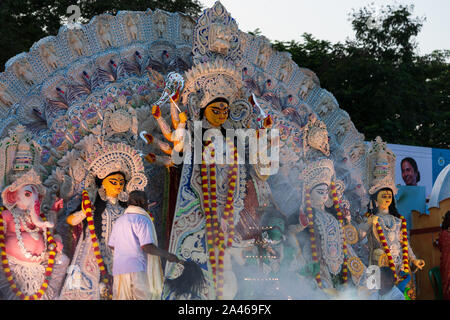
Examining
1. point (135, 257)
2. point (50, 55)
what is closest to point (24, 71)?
point (50, 55)

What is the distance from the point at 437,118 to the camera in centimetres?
1684

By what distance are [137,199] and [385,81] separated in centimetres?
997

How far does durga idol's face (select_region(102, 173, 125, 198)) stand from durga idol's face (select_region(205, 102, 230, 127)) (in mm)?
1231

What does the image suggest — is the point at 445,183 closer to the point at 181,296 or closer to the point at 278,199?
the point at 278,199

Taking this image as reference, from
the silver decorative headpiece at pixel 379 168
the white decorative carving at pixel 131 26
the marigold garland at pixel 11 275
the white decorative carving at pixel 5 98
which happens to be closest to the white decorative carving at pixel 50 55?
the white decorative carving at pixel 5 98

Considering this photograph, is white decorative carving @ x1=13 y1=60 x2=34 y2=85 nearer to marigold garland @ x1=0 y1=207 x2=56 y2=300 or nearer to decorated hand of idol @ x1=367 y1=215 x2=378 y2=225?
marigold garland @ x1=0 y1=207 x2=56 y2=300

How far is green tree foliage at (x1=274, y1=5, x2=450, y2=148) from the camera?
52.1 feet

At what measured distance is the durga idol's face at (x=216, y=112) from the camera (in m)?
8.25

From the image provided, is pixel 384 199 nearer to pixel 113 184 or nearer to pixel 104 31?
pixel 113 184

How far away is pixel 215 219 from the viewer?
25.8ft

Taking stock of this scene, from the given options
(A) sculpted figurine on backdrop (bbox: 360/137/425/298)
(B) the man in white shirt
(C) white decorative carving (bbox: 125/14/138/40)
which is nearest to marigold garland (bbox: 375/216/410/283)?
(A) sculpted figurine on backdrop (bbox: 360/137/425/298)

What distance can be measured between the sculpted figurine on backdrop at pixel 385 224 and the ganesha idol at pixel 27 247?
4222 millimetres
